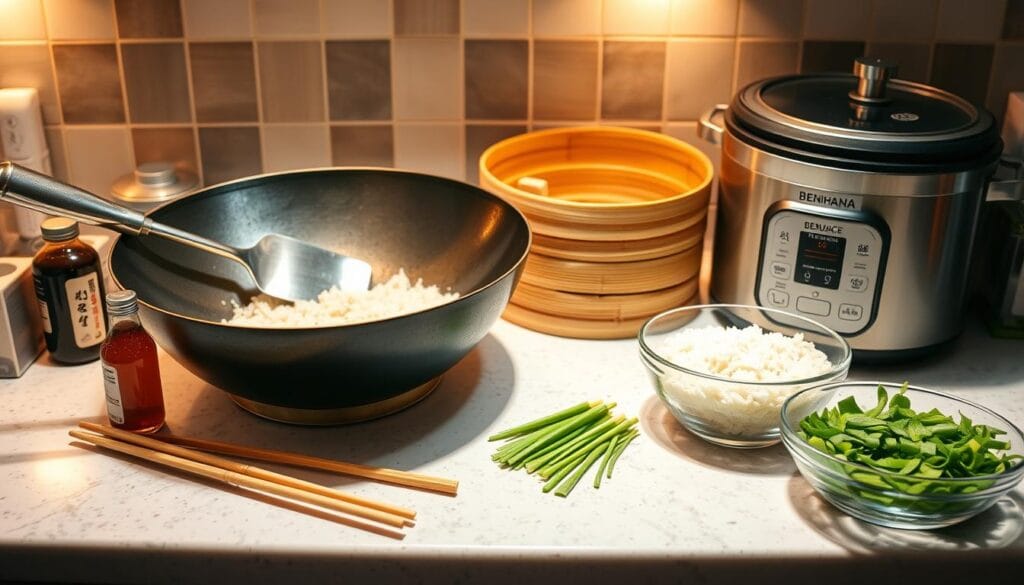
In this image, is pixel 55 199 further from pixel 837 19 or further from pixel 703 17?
pixel 837 19

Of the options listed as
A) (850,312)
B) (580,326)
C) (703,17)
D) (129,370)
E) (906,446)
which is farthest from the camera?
(703,17)

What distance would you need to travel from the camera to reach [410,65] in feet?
4.43

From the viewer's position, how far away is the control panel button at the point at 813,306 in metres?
1.11

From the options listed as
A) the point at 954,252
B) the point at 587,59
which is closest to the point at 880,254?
the point at 954,252

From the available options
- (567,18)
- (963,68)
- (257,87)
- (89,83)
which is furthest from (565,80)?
(89,83)

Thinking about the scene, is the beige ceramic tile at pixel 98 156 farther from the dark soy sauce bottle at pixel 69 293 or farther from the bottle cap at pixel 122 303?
the bottle cap at pixel 122 303

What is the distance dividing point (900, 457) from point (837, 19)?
0.66 m

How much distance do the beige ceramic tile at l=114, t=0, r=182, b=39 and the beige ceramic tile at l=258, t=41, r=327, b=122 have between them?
12 cm

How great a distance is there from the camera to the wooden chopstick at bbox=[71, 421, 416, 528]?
0.89 meters

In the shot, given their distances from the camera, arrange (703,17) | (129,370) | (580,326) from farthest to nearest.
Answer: (703,17)
(580,326)
(129,370)

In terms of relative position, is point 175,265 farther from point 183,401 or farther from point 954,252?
point 954,252

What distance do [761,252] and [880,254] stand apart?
0.43ft

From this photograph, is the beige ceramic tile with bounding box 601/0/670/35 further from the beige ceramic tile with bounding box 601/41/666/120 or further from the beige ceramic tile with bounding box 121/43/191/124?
the beige ceramic tile with bounding box 121/43/191/124

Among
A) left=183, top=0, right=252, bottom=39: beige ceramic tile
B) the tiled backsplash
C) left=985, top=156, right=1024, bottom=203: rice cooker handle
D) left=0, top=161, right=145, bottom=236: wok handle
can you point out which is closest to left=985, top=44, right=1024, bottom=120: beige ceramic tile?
the tiled backsplash
